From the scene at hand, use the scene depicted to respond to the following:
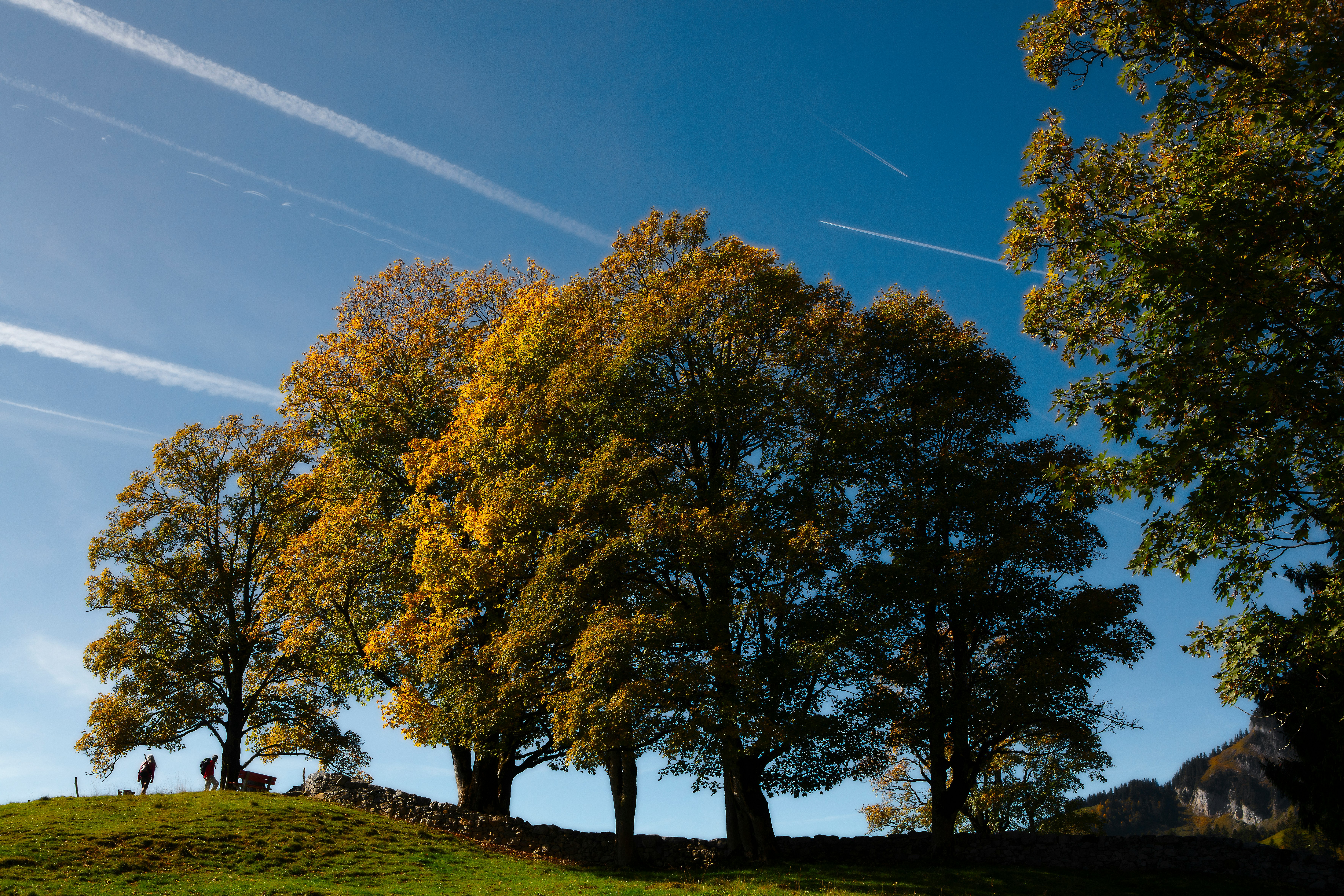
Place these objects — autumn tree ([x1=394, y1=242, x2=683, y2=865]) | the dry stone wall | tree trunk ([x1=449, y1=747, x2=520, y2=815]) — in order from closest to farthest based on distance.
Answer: autumn tree ([x1=394, y1=242, x2=683, y2=865]), the dry stone wall, tree trunk ([x1=449, y1=747, x2=520, y2=815])

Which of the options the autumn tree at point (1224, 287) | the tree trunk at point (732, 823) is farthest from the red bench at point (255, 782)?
the autumn tree at point (1224, 287)

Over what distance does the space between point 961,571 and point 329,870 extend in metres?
19.1

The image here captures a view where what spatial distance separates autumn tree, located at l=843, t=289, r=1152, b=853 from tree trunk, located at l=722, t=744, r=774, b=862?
3838 mm

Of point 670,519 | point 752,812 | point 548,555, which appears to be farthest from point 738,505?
Result: point 752,812

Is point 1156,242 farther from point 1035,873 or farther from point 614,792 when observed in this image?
point 614,792

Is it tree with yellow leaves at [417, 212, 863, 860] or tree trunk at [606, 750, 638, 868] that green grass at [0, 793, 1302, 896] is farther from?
tree with yellow leaves at [417, 212, 863, 860]

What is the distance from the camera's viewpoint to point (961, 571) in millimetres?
23859

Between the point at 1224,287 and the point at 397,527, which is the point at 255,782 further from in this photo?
the point at 1224,287

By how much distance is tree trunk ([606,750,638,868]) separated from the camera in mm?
24469

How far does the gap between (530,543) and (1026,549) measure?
14880 mm

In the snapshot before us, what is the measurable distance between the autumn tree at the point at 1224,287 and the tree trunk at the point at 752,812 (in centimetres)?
1296

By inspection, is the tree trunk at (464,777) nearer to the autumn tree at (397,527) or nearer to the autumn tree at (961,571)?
the autumn tree at (397,527)

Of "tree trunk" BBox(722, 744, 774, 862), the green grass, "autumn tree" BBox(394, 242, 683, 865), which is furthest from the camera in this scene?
"tree trunk" BBox(722, 744, 774, 862)

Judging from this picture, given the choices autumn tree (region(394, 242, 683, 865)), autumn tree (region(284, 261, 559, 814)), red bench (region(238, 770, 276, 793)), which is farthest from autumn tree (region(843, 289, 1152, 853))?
red bench (region(238, 770, 276, 793))
